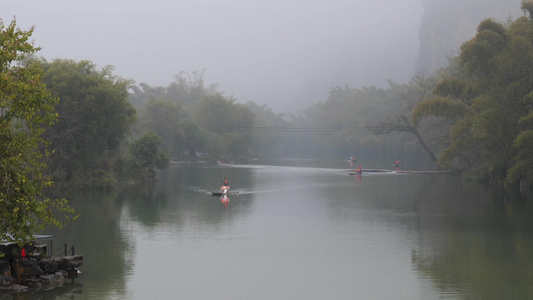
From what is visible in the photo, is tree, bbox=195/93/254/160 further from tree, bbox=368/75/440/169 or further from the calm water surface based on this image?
the calm water surface

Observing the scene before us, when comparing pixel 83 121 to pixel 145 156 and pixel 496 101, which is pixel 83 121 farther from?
pixel 496 101

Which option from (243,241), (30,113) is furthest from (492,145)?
(30,113)

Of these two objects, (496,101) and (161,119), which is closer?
(496,101)

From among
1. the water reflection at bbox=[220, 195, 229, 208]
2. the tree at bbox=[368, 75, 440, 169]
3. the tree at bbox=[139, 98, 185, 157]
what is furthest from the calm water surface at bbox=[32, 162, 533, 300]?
the tree at bbox=[139, 98, 185, 157]

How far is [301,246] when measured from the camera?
3109 centimetres

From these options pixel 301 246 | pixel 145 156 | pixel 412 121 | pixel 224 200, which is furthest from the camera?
pixel 412 121

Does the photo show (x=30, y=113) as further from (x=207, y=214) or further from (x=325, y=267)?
(x=207, y=214)

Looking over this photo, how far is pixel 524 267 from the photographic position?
2573 centimetres

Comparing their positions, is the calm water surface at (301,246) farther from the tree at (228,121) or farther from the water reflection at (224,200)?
the tree at (228,121)

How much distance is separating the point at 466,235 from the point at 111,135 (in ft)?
125

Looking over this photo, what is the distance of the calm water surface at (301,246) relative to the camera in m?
22.5

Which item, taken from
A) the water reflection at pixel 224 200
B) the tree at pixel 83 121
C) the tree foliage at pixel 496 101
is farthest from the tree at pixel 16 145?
the tree foliage at pixel 496 101

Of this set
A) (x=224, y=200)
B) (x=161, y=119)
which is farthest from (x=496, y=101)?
(x=161, y=119)

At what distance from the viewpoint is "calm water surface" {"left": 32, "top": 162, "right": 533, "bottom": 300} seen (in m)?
22.5
